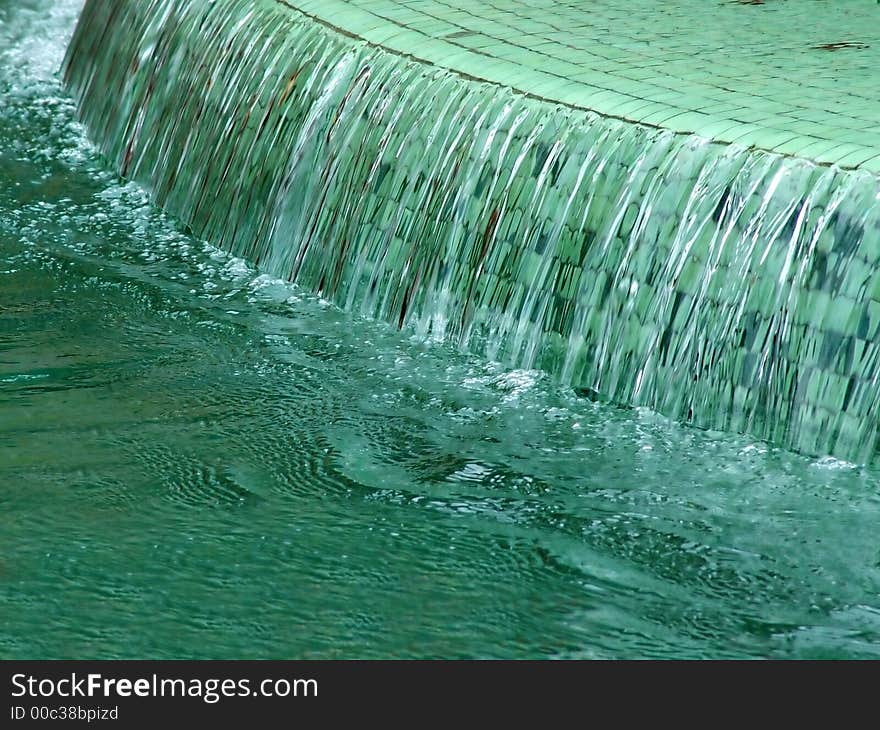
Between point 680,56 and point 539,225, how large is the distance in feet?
2.51

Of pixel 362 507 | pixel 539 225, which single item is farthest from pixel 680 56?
pixel 362 507

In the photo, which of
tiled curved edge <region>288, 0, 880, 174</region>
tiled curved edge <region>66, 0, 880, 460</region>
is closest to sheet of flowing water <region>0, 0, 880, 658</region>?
tiled curved edge <region>66, 0, 880, 460</region>

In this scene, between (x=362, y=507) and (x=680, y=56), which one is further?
(x=680, y=56)

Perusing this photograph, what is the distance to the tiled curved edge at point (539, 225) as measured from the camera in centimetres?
326

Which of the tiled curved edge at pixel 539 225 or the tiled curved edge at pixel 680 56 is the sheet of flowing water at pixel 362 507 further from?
the tiled curved edge at pixel 680 56

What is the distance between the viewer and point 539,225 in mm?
3766

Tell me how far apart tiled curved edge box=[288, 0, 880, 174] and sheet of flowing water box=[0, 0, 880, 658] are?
0.70 m

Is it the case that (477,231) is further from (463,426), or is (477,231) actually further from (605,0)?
(605,0)

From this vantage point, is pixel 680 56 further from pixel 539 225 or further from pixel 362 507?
pixel 362 507

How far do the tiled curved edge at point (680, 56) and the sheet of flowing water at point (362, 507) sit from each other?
70 centimetres

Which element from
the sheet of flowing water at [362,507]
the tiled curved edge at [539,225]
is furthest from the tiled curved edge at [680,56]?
the sheet of flowing water at [362,507]

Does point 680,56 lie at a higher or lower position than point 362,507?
higher

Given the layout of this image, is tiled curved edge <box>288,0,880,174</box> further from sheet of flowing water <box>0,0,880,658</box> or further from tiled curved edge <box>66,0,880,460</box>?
sheet of flowing water <box>0,0,880,658</box>
